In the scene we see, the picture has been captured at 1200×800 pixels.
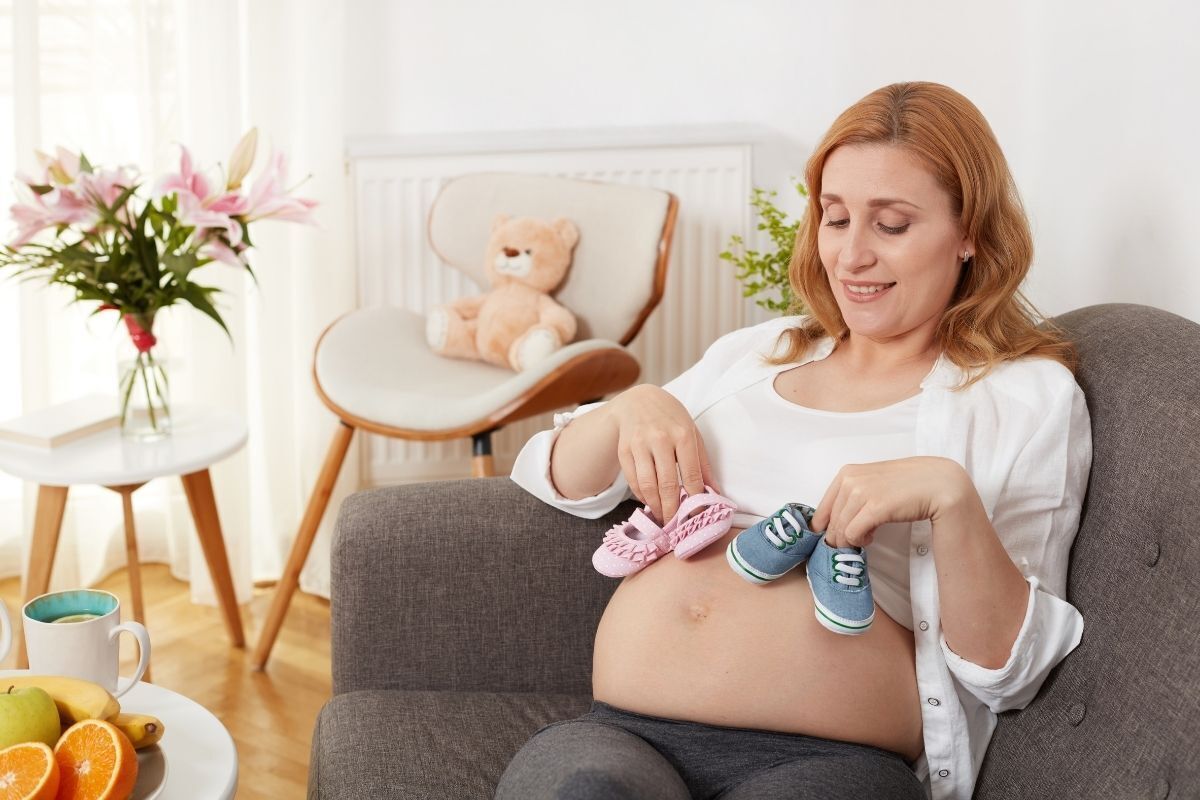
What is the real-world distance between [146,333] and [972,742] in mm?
1504

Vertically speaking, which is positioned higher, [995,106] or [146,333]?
[995,106]

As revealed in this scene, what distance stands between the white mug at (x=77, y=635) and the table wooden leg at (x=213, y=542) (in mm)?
1082

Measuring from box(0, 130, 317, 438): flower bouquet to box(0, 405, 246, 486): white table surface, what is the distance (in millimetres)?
55

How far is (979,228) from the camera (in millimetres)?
1280

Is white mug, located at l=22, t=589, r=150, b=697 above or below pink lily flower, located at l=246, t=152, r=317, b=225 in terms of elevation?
below

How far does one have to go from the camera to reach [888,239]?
1282 mm

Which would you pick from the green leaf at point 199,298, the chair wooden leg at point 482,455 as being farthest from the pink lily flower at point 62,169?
the chair wooden leg at point 482,455

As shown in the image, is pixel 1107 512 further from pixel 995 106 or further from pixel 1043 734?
pixel 995 106

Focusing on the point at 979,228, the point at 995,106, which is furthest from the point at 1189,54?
the point at 995,106

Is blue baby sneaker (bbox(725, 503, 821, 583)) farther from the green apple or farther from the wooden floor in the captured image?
the wooden floor

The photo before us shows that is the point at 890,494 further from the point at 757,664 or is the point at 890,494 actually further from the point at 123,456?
the point at 123,456

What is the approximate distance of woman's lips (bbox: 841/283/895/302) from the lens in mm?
1299

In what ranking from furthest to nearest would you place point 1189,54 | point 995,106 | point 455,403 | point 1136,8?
point 995,106, point 455,403, point 1136,8, point 1189,54

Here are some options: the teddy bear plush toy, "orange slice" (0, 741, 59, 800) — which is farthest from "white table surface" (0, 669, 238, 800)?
the teddy bear plush toy
